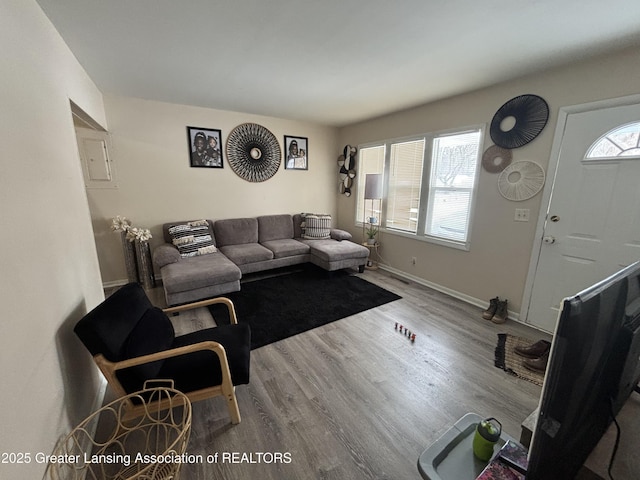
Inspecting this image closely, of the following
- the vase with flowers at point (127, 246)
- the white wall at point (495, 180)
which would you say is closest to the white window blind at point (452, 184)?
the white wall at point (495, 180)

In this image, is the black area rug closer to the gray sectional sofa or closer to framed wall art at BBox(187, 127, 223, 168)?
the gray sectional sofa

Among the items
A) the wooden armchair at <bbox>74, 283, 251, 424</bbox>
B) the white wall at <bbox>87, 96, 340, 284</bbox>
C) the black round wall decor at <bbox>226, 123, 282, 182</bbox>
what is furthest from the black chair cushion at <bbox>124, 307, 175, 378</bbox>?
the black round wall decor at <bbox>226, 123, 282, 182</bbox>

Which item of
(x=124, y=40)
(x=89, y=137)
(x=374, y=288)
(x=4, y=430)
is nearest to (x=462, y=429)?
(x=4, y=430)

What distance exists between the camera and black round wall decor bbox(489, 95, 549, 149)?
94.2 inches

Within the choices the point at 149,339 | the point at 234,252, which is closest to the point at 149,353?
the point at 149,339

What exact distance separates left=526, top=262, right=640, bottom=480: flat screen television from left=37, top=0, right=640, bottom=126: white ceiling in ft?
5.82

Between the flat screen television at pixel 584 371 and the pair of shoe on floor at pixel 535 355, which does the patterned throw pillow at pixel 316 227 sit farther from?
the flat screen television at pixel 584 371

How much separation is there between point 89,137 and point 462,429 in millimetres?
4329

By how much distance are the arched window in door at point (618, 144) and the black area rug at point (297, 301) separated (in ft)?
7.30

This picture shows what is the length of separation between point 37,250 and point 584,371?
1900mm

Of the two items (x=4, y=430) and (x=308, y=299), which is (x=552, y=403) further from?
(x=308, y=299)

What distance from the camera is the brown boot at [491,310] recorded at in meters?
2.74

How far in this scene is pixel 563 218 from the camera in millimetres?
2352

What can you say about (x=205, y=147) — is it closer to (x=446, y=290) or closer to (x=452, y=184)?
(x=452, y=184)
